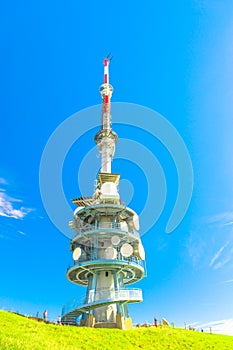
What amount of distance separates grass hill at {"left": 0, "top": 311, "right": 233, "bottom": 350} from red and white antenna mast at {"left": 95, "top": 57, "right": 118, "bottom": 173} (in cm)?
2708

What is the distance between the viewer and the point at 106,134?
54531 mm

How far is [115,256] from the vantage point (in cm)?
3938

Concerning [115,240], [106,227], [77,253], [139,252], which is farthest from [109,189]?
[77,253]

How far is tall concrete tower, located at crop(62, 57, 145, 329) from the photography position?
36.9 m

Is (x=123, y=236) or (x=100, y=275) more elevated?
(x=123, y=236)

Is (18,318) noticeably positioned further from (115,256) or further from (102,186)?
(102,186)

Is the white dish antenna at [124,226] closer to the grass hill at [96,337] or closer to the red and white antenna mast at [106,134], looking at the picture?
the red and white antenna mast at [106,134]

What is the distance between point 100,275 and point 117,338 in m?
13.0

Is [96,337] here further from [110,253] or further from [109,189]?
[109,189]

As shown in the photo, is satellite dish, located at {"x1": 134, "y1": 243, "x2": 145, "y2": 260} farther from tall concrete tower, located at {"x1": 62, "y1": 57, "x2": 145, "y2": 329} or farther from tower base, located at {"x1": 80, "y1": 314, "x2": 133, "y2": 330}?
tower base, located at {"x1": 80, "y1": 314, "x2": 133, "y2": 330}

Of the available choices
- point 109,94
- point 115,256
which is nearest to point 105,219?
point 115,256

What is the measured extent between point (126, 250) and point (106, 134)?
22.3 metres

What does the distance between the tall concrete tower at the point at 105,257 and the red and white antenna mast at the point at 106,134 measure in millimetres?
5133

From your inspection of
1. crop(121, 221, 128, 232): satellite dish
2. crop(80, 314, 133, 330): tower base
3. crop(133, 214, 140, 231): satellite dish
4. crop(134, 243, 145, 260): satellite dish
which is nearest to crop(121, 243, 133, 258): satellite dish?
crop(134, 243, 145, 260): satellite dish
